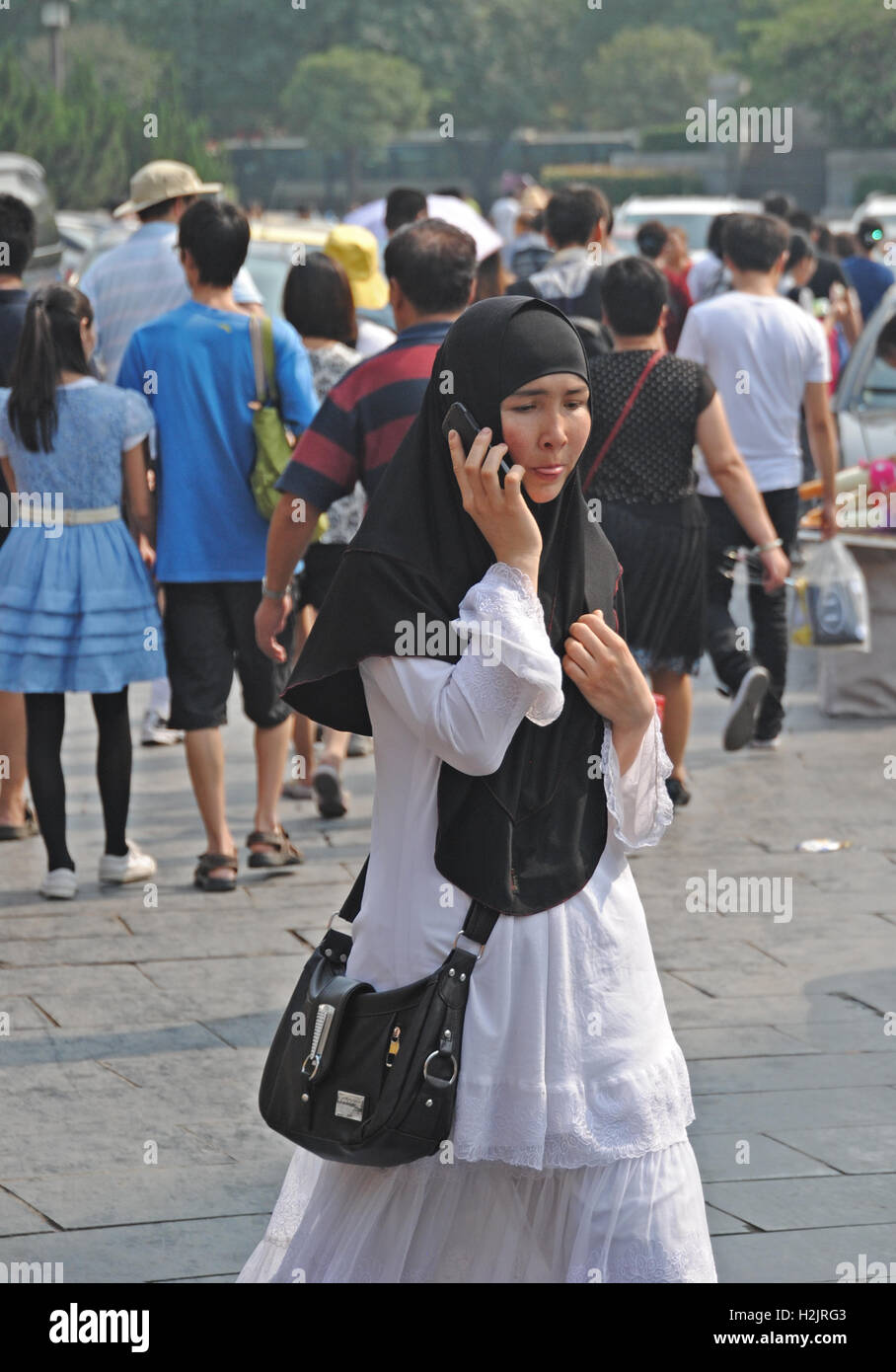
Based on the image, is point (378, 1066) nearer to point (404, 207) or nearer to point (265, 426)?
point (265, 426)

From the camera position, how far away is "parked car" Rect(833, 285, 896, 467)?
11.6 metres

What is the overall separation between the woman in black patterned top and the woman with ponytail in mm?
1472

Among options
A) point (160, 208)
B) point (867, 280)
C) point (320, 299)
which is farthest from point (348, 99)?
point (320, 299)

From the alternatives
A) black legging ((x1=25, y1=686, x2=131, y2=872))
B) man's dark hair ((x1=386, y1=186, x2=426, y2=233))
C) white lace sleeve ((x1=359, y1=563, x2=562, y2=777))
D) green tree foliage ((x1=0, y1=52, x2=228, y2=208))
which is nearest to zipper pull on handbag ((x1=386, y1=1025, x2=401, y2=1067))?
white lace sleeve ((x1=359, y1=563, x2=562, y2=777))

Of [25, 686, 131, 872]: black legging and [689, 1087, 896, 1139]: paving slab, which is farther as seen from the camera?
[25, 686, 131, 872]: black legging

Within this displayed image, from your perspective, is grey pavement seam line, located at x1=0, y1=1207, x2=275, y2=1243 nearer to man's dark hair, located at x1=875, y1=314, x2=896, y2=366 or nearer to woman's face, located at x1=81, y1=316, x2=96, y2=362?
woman's face, located at x1=81, y1=316, x2=96, y2=362

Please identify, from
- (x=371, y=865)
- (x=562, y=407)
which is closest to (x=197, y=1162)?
(x=371, y=865)

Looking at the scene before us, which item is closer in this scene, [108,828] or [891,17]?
[108,828]

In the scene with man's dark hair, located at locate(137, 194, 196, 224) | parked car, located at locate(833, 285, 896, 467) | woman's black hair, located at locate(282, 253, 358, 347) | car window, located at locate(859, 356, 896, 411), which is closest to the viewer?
woman's black hair, located at locate(282, 253, 358, 347)

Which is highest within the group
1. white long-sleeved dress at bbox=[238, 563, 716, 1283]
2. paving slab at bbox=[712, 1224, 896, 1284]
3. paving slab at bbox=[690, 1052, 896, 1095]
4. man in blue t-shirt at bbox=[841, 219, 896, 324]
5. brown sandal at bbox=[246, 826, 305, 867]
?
white long-sleeved dress at bbox=[238, 563, 716, 1283]

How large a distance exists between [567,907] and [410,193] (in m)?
6.62

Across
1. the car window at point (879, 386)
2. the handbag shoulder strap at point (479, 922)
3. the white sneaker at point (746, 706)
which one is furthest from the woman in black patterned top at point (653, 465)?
the car window at point (879, 386)

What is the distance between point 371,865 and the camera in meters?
3.02

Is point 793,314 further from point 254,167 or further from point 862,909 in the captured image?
point 254,167
